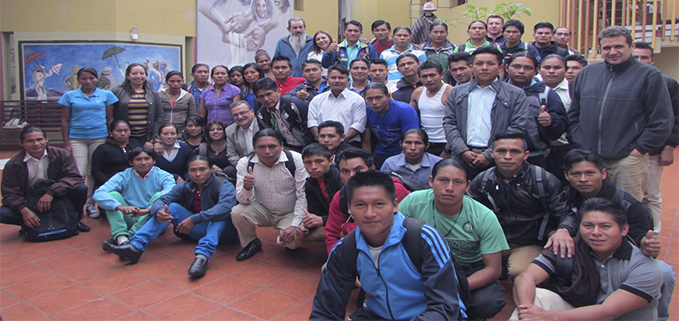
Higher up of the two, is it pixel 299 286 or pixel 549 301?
pixel 549 301

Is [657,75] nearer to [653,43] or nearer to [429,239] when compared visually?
[429,239]

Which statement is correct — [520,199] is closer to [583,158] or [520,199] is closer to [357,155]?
[583,158]

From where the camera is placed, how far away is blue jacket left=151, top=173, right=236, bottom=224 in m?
4.88

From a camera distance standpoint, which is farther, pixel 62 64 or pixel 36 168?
pixel 62 64

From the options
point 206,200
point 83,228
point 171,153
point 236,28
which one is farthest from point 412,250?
point 236,28

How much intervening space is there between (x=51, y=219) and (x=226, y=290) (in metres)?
2.58

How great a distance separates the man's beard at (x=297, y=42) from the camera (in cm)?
788

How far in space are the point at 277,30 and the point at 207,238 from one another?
1128cm

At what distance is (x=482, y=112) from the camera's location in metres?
4.49

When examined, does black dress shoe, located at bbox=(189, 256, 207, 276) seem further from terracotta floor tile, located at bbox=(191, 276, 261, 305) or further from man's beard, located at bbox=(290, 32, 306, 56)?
man's beard, located at bbox=(290, 32, 306, 56)

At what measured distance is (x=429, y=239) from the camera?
2545 mm

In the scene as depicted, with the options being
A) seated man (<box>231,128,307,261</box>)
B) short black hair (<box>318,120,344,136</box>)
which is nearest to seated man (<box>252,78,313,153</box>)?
short black hair (<box>318,120,344,136</box>)

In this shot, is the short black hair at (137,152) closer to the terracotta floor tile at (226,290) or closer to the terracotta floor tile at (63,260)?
the terracotta floor tile at (63,260)

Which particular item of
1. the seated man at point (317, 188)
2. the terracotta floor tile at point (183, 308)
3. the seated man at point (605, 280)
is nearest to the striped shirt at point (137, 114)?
the seated man at point (317, 188)
